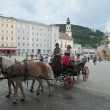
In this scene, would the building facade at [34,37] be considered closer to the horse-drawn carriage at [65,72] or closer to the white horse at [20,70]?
the horse-drawn carriage at [65,72]

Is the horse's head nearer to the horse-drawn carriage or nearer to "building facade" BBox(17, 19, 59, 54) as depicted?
the horse-drawn carriage

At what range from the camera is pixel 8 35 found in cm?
5991

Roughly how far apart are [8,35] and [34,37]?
1250 cm

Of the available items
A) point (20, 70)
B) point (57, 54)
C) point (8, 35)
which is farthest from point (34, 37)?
point (20, 70)

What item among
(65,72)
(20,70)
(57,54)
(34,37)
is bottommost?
(65,72)

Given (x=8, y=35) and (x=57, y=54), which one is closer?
(x=57, y=54)

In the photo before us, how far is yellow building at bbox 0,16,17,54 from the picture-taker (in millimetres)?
58156

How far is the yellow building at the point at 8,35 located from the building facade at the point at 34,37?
2.33 meters

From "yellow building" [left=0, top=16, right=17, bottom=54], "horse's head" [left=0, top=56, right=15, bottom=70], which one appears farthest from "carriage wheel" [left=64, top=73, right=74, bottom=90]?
"yellow building" [left=0, top=16, right=17, bottom=54]

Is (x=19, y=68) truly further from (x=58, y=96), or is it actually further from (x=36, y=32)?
(x=36, y=32)

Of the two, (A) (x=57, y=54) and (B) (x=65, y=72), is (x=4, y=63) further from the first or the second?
(B) (x=65, y=72)

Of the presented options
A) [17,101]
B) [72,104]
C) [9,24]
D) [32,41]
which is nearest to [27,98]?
[17,101]

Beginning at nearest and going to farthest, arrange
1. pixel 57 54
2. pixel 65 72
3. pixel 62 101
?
pixel 62 101, pixel 65 72, pixel 57 54

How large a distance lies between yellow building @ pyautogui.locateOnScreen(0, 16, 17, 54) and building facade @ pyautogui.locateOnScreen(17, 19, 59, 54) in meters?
2.33
